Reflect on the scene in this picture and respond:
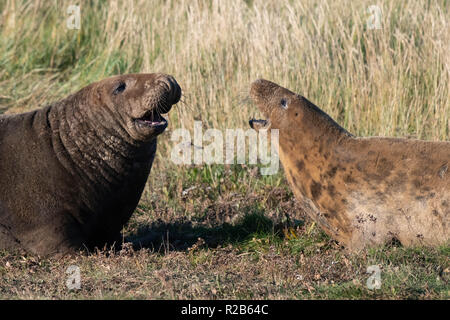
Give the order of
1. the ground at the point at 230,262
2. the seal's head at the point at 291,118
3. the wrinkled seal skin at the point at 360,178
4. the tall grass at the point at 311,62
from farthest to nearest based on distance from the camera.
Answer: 1. the tall grass at the point at 311,62
2. the seal's head at the point at 291,118
3. the wrinkled seal skin at the point at 360,178
4. the ground at the point at 230,262

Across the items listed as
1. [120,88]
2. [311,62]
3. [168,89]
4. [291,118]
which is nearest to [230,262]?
[291,118]

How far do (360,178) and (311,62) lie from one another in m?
3.52

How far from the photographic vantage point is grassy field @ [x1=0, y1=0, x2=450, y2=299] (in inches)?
217

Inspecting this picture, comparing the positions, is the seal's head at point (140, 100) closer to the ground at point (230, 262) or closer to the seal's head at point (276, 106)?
the seal's head at point (276, 106)

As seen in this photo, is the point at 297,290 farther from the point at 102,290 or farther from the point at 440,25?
the point at 440,25

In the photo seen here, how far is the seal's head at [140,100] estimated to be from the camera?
20.7 ft

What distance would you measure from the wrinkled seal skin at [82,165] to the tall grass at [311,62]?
2.23 meters

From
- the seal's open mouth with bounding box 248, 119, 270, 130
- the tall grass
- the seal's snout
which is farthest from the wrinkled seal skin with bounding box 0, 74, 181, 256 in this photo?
the tall grass

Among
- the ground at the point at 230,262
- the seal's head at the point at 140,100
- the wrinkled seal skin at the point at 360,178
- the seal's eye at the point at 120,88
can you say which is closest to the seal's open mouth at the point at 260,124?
the wrinkled seal skin at the point at 360,178

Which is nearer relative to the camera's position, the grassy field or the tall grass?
the grassy field

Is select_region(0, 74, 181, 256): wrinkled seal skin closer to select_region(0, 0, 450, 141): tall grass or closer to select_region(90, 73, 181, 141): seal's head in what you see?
select_region(90, 73, 181, 141): seal's head

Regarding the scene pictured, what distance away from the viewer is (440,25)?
30.6 feet

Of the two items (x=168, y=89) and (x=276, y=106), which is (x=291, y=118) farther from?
(x=168, y=89)
